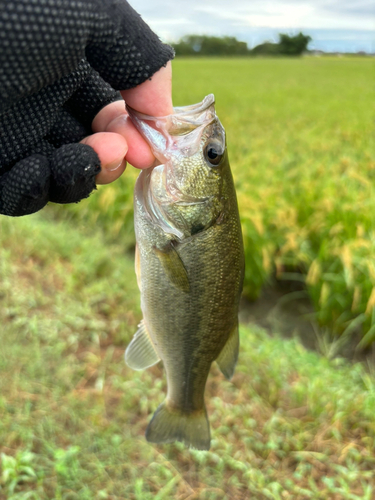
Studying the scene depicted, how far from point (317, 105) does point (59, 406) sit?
10.9 meters

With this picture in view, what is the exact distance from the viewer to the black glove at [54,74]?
1.07 metres

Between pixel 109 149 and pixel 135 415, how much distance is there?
1.91 meters

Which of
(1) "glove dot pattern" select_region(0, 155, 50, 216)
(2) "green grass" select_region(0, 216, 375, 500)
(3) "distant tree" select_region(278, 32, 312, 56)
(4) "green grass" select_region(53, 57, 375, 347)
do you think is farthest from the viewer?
(3) "distant tree" select_region(278, 32, 312, 56)

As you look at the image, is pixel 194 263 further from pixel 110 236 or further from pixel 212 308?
pixel 110 236

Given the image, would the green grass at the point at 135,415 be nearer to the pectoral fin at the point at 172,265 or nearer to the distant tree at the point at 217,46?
the pectoral fin at the point at 172,265

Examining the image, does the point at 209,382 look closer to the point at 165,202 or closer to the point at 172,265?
the point at 172,265

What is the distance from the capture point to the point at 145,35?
129 cm

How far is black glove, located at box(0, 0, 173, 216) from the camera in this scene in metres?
1.07

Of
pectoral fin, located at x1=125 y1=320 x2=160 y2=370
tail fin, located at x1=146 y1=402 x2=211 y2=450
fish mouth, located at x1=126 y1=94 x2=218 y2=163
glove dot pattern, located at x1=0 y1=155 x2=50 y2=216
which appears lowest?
tail fin, located at x1=146 y1=402 x2=211 y2=450

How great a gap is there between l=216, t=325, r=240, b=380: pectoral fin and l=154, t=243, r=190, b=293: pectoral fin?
0.38 meters

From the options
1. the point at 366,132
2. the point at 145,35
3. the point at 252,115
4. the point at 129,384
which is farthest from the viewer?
the point at 252,115

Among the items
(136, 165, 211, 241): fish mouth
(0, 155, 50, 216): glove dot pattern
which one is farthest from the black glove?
(136, 165, 211, 241): fish mouth

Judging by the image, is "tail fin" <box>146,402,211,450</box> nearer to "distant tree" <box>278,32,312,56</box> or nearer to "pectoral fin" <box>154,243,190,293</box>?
"pectoral fin" <box>154,243,190,293</box>

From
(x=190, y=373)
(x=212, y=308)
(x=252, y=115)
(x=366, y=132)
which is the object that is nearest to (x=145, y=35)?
(x=212, y=308)
